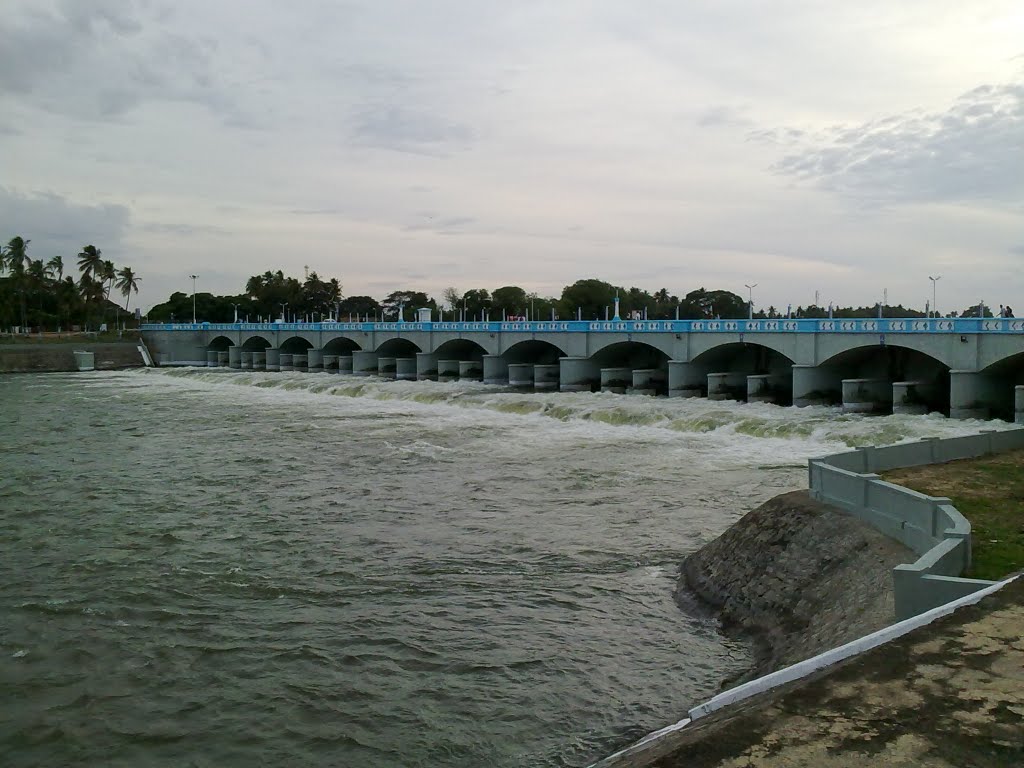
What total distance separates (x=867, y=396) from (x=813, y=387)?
2.55 m

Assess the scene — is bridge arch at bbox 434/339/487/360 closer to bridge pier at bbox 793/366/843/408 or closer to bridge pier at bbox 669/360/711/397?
bridge pier at bbox 669/360/711/397

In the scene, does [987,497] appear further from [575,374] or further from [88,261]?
[88,261]

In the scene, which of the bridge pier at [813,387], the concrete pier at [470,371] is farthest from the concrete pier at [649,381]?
the concrete pier at [470,371]

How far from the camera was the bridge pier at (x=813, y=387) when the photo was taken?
134ft

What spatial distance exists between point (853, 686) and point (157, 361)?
102516 mm

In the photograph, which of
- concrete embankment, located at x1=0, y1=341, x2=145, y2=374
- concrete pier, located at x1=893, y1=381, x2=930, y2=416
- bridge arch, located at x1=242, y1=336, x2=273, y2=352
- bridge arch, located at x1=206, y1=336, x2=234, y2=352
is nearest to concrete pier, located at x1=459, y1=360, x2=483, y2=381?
concrete pier, located at x1=893, y1=381, x2=930, y2=416

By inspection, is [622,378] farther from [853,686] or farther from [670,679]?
[853,686]

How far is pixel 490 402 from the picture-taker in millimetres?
47281

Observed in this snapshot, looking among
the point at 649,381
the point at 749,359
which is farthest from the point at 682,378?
the point at 749,359

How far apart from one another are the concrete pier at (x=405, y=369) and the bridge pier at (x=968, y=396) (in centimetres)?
4548

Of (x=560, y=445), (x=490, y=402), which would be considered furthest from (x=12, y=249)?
(x=560, y=445)

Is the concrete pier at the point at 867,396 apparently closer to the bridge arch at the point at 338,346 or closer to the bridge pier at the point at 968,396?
the bridge pier at the point at 968,396

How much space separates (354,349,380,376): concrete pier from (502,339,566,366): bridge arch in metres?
16.9

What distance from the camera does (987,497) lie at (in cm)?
1504
